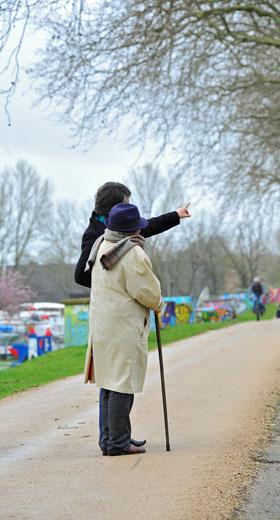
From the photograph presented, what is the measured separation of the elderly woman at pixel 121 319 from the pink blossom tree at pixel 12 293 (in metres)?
66.6

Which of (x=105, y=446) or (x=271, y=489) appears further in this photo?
(x=105, y=446)

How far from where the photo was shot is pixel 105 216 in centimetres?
650

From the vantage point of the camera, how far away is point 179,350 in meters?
17.0

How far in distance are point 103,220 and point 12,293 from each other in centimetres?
6931

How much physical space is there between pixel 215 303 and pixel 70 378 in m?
33.3

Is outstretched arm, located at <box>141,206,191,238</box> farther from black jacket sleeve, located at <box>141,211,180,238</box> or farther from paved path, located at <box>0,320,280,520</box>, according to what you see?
paved path, located at <box>0,320,280,520</box>

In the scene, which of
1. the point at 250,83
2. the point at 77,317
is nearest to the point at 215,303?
the point at 77,317

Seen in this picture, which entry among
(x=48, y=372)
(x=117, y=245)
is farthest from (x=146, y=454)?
(x=48, y=372)

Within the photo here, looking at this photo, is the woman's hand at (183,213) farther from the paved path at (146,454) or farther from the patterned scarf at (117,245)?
the paved path at (146,454)

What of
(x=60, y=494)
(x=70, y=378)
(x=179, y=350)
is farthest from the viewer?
(x=179, y=350)

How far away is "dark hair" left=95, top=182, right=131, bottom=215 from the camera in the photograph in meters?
6.39

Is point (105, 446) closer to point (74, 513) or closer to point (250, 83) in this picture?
point (74, 513)

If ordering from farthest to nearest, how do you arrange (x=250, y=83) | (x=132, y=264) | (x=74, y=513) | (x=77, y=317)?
(x=77, y=317)
(x=250, y=83)
(x=132, y=264)
(x=74, y=513)

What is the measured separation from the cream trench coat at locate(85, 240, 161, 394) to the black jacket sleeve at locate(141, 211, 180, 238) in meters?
0.41
